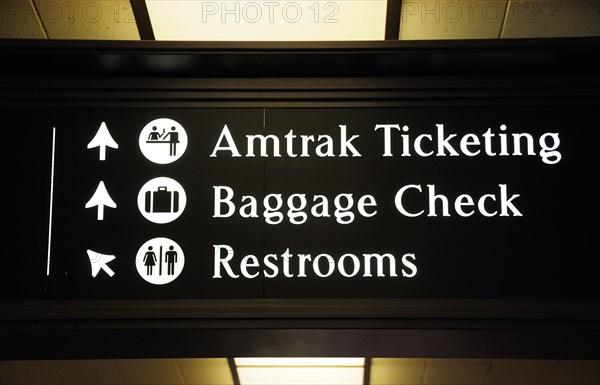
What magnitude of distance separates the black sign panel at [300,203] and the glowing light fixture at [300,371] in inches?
145

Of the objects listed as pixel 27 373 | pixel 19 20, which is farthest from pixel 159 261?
pixel 27 373

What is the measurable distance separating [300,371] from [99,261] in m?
4.09

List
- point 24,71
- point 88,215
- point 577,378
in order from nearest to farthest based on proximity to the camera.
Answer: point 88,215 → point 24,71 → point 577,378


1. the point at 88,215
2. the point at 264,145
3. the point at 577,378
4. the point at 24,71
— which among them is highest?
the point at 24,71

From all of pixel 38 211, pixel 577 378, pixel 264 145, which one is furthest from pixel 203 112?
pixel 577 378

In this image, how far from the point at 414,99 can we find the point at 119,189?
25.0 inches

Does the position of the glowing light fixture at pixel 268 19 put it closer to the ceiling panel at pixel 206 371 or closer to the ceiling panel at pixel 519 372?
the ceiling panel at pixel 206 371

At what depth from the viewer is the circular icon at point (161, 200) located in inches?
72.8

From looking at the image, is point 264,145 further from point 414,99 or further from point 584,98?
point 584,98

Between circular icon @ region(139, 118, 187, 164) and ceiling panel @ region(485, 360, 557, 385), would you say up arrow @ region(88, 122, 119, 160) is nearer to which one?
circular icon @ region(139, 118, 187, 164)

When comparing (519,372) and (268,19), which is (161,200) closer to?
(268,19)

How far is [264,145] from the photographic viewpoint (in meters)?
1.91

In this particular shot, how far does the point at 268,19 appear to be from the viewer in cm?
240

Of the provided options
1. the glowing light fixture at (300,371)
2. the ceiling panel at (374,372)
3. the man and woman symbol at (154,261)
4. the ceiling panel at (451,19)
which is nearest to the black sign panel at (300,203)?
the man and woman symbol at (154,261)
